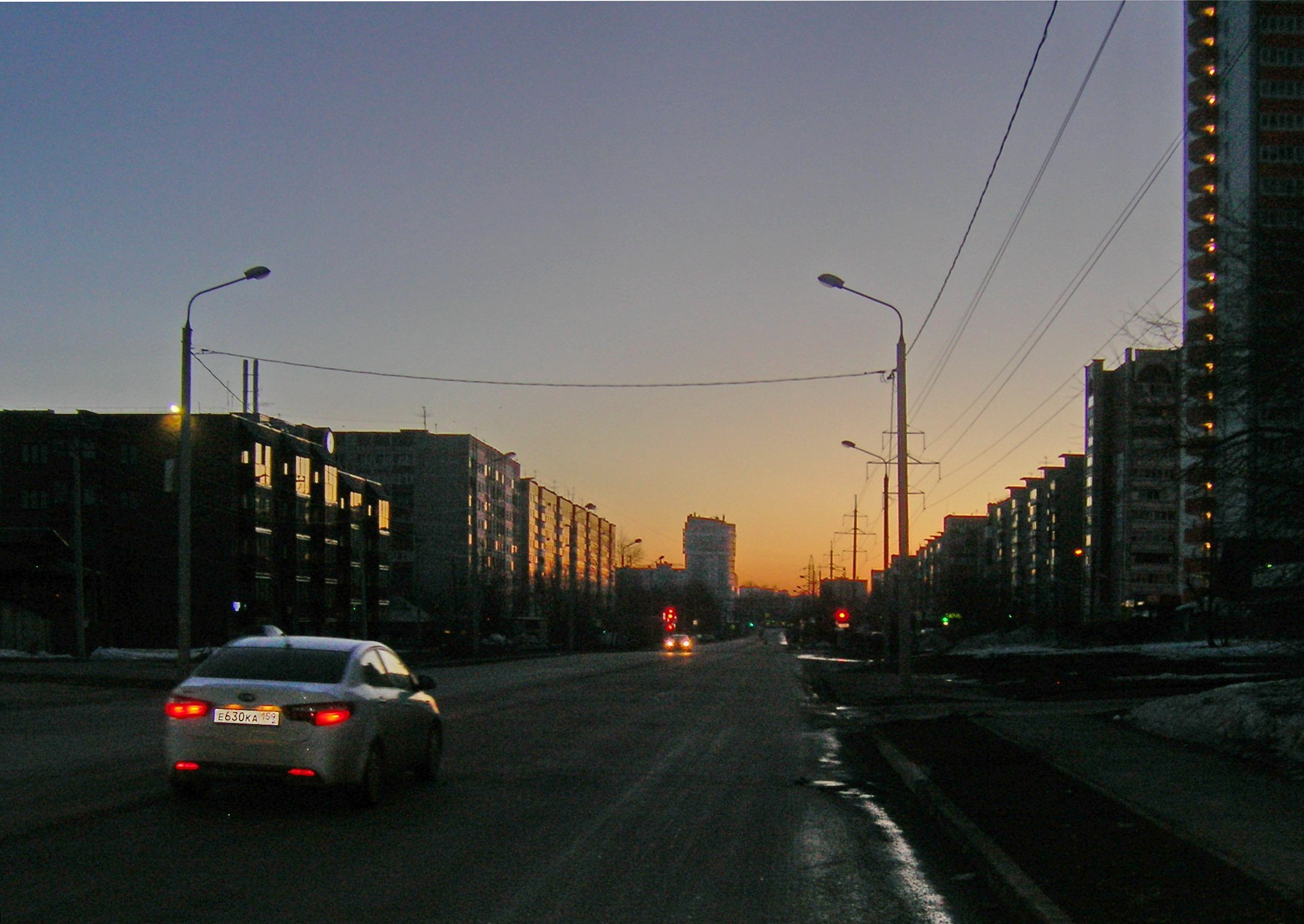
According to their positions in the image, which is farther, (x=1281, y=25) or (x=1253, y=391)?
(x=1281, y=25)

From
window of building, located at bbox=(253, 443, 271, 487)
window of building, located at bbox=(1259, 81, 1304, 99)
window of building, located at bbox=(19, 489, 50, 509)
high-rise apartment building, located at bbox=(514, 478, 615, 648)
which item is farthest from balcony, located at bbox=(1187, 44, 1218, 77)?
window of building, located at bbox=(19, 489, 50, 509)

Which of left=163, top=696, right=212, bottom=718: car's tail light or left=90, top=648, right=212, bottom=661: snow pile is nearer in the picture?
left=163, top=696, right=212, bottom=718: car's tail light

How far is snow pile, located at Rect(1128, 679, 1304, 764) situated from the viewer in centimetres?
1338

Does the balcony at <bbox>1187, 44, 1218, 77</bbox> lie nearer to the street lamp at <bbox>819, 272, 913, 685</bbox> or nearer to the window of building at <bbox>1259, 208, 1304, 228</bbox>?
the street lamp at <bbox>819, 272, 913, 685</bbox>

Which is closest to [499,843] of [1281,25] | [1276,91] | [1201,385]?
[1201,385]

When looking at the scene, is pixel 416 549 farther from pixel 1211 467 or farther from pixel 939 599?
pixel 1211 467

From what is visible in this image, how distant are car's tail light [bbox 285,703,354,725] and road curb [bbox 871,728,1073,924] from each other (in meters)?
4.92

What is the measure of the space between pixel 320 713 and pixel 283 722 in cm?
29

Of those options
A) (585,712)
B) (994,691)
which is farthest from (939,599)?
(585,712)

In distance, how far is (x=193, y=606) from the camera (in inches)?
2904

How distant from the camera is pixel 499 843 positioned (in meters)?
9.09

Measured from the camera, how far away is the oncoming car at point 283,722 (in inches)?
397

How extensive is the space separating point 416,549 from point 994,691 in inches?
3854

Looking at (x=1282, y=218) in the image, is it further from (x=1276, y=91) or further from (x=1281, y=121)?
(x=1276, y=91)
